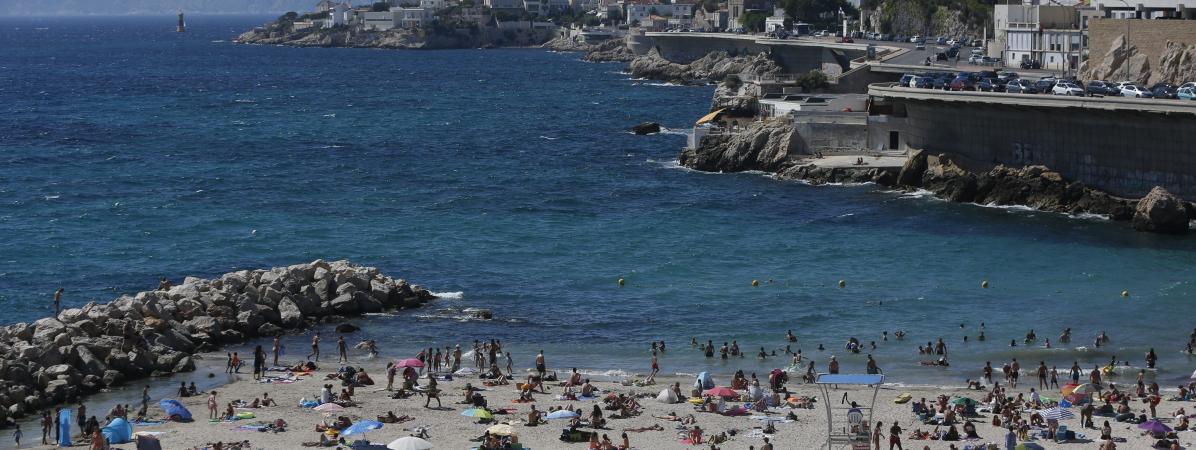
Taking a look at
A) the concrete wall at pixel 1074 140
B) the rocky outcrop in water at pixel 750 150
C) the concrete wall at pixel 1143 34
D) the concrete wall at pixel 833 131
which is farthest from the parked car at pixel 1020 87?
the rocky outcrop in water at pixel 750 150

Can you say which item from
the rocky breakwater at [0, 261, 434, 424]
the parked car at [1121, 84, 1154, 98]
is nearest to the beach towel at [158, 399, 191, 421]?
the rocky breakwater at [0, 261, 434, 424]

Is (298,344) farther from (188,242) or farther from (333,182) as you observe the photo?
(333,182)

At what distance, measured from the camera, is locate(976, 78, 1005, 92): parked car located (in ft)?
235

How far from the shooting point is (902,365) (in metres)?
44.6

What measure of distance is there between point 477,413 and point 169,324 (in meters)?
13.0

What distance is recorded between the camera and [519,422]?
38.0m

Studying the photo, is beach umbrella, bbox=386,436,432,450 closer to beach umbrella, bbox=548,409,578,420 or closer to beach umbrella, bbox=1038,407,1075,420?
beach umbrella, bbox=548,409,578,420

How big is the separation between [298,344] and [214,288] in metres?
4.04

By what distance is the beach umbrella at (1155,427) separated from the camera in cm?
3506

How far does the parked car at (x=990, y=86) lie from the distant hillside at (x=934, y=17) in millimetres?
72196

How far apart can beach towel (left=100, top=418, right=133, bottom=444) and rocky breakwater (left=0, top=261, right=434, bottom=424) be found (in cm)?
449

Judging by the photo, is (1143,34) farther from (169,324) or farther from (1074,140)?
(169,324)

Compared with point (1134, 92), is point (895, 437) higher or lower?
lower

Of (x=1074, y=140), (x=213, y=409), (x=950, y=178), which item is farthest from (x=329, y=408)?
(x=950, y=178)
